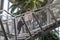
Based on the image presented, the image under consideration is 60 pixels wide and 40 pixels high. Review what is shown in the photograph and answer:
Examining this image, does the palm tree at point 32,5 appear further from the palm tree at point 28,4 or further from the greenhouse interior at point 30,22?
the greenhouse interior at point 30,22

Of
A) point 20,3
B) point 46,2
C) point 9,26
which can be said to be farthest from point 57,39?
point 9,26

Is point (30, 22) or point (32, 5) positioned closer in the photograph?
point (30, 22)

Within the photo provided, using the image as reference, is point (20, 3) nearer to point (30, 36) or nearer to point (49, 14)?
point (49, 14)

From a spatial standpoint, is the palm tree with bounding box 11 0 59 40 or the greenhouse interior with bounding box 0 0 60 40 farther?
the palm tree with bounding box 11 0 59 40

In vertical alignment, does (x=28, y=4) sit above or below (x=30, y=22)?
above

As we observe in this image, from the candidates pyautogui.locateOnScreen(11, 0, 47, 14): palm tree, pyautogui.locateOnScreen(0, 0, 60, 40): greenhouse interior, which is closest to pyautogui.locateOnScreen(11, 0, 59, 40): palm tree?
pyautogui.locateOnScreen(11, 0, 47, 14): palm tree

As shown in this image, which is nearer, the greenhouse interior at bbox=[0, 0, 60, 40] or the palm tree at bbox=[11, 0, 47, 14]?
the greenhouse interior at bbox=[0, 0, 60, 40]

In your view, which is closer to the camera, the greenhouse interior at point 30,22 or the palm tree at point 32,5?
the greenhouse interior at point 30,22

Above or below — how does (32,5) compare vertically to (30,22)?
above

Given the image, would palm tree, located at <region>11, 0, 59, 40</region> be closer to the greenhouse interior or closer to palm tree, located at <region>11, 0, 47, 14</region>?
palm tree, located at <region>11, 0, 47, 14</region>

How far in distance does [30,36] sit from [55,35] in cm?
252

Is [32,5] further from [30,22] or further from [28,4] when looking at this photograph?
[30,22]

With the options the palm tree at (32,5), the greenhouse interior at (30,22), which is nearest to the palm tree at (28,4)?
the palm tree at (32,5)

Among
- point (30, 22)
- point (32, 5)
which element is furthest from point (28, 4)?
point (30, 22)
